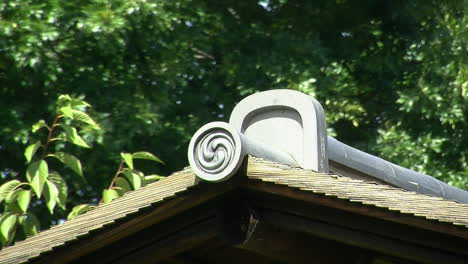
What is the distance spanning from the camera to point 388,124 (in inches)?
558

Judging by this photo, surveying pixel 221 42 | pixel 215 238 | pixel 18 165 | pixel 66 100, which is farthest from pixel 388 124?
pixel 215 238

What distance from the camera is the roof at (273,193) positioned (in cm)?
400

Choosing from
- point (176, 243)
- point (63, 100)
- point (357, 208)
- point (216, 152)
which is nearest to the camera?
point (357, 208)

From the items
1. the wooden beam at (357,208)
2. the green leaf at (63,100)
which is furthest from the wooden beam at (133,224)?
the green leaf at (63,100)

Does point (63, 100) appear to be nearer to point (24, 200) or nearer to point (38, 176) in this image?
point (38, 176)

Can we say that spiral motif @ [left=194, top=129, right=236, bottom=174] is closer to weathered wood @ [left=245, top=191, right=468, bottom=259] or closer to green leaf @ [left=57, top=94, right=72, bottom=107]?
weathered wood @ [left=245, top=191, right=468, bottom=259]

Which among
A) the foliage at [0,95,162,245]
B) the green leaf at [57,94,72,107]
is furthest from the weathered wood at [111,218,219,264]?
the green leaf at [57,94,72,107]

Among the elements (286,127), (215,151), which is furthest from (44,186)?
(215,151)

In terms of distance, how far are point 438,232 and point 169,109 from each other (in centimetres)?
990

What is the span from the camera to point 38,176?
282 inches

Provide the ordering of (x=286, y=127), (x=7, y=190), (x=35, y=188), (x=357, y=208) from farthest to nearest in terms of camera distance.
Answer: (x=7, y=190)
(x=35, y=188)
(x=286, y=127)
(x=357, y=208)

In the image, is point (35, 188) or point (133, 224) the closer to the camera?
point (133, 224)

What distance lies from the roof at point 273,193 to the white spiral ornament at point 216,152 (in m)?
0.08

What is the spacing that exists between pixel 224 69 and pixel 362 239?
32.9 feet
